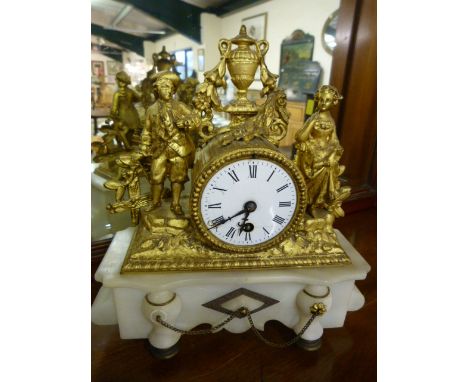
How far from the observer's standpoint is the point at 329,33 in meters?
1.70

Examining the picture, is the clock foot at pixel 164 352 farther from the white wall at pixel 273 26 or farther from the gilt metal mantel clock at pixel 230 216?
the white wall at pixel 273 26

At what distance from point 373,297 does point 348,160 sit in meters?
0.70

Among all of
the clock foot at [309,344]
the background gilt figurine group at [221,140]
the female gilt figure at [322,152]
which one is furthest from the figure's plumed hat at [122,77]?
the clock foot at [309,344]

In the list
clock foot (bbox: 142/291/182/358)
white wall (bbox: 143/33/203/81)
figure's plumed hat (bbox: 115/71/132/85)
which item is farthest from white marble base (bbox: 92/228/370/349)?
white wall (bbox: 143/33/203/81)

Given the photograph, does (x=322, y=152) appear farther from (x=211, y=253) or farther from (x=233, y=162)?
(x=211, y=253)

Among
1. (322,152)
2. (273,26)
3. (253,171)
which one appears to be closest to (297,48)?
(273,26)

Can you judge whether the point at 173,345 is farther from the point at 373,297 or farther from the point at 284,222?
the point at 373,297

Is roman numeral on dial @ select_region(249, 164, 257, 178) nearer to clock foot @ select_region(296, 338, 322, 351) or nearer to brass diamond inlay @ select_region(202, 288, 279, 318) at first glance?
brass diamond inlay @ select_region(202, 288, 279, 318)

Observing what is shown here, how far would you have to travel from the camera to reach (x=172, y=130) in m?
0.63

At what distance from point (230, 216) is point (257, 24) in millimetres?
1492

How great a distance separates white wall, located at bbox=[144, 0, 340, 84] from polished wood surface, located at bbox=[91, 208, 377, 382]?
119 cm

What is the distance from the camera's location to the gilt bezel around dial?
0.59 metres

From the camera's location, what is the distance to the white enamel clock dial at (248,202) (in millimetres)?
607

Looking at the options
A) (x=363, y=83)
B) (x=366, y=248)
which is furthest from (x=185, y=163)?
(x=363, y=83)
